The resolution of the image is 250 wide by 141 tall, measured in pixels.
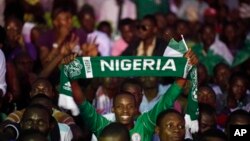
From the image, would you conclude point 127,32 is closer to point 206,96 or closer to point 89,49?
point 89,49

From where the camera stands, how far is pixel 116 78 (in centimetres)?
983

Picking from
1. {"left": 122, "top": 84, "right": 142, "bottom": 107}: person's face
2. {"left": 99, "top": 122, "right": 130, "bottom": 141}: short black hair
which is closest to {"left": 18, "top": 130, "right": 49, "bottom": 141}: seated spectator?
{"left": 99, "top": 122, "right": 130, "bottom": 141}: short black hair

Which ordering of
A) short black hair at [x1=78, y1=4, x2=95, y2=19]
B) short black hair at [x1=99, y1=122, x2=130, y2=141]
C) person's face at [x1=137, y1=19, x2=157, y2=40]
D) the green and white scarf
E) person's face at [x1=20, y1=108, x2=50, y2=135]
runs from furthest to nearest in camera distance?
1. short black hair at [x1=78, y1=4, x2=95, y2=19]
2. person's face at [x1=137, y1=19, x2=157, y2=40]
3. the green and white scarf
4. person's face at [x1=20, y1=108, x2=50, y2=135]
5. short black hair at [x1=99, y1=122, x2=130, y2=141]

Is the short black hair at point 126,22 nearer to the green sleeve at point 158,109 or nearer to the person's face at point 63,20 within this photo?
the person's face at point 63,20

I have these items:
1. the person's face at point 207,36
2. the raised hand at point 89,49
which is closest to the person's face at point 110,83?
the raised hand at point 89,49

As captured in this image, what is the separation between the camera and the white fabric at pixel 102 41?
11242 millimetres

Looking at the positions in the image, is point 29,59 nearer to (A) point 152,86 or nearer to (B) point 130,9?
(A) point 152,86

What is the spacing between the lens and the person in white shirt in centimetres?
1126

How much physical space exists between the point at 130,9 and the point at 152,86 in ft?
10.1

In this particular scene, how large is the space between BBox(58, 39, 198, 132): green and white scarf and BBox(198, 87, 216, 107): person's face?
3.18ft

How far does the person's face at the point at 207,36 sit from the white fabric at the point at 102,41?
59.4 inches

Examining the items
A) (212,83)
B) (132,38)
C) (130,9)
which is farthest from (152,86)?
(130,9)

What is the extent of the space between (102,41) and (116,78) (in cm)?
159

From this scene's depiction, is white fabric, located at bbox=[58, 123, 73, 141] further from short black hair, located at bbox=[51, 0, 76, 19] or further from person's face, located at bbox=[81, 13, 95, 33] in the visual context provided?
person's face, located at bbox=[81, 13, 95, 33]
